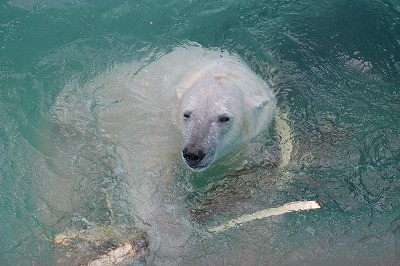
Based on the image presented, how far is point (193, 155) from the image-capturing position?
4262 millimetres

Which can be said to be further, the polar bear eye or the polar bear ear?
the polar bear ear

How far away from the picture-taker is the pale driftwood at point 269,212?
480cm

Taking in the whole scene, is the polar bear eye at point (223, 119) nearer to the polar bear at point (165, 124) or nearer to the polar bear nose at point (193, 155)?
the polar bear at point (165, 124)

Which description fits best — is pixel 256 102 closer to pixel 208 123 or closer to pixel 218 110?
pixel 218 110

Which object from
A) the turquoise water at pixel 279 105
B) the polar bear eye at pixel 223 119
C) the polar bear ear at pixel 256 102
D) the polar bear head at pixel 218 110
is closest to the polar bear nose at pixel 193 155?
the polar bear head at pixel 218 110

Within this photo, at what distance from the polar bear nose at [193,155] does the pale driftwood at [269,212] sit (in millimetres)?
829

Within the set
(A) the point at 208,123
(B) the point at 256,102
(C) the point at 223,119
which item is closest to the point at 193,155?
(A) the point at 208,123

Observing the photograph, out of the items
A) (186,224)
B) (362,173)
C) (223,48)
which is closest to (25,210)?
(186,224)

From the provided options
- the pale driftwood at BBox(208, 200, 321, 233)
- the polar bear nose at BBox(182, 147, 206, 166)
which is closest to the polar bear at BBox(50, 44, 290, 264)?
the polar bear nose at BBox(182, 147, 206, 166)

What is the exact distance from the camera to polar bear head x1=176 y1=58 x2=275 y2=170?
14.5 ft

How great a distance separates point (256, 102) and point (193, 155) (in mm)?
1121

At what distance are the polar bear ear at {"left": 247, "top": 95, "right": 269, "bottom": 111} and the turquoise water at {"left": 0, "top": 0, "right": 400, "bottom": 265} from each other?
629 mm

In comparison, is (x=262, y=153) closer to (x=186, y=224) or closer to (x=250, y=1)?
(x=186, y=224)

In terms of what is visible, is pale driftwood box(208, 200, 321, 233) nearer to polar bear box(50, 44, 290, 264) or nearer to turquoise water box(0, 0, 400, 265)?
turquoise water box(0, 0, 400, 265)
